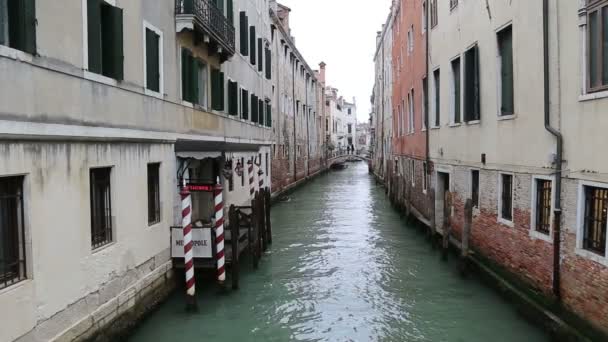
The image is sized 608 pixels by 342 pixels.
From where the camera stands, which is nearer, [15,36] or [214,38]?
[15,36]

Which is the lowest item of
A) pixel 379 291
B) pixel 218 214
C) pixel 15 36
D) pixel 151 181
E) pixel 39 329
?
pixel 379 291

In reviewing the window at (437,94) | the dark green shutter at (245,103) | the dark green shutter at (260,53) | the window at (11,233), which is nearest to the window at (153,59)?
the window at (11,233)

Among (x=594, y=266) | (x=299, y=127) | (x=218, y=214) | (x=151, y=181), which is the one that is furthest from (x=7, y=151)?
(x=299, y=127)

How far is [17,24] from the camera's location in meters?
4.81

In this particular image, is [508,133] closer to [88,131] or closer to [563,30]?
[563,30]

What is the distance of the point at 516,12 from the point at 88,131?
622 centimetres

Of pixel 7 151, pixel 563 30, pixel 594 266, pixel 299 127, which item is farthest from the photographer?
pixel 299 127

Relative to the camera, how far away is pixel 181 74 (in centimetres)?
965

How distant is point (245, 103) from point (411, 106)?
605 cm

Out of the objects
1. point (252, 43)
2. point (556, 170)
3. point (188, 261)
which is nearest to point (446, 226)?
point (556, 170)

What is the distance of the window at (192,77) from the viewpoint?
9773 mm

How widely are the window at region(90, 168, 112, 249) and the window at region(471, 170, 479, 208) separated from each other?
6.75m

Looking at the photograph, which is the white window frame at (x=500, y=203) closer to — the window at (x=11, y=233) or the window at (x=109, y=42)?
the window at (x=109, y=42)

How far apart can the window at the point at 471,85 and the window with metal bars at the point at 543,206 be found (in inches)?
106
